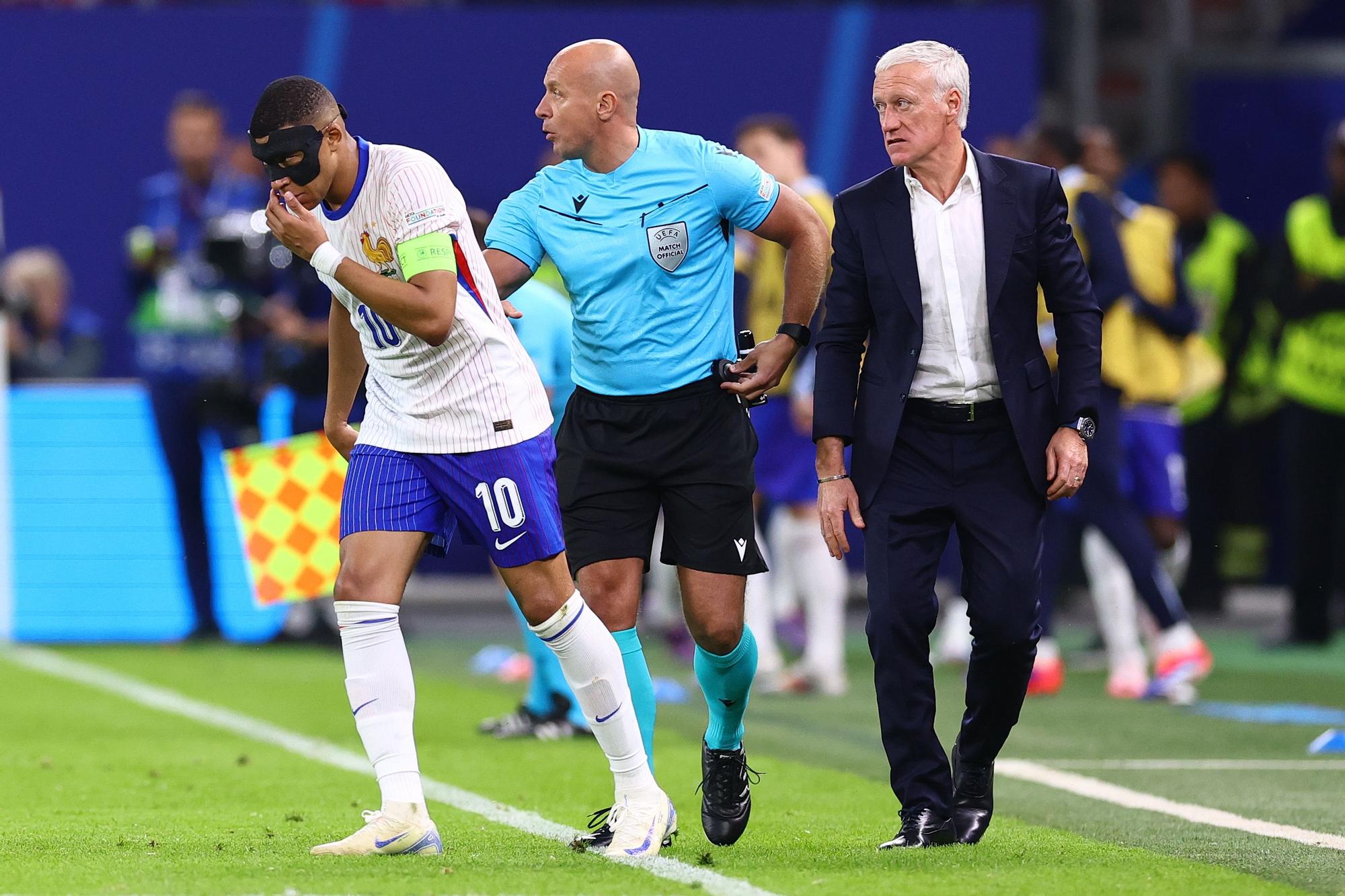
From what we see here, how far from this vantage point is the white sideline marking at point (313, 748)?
17.5 feet

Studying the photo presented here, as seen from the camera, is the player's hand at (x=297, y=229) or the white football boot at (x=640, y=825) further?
the white football boot at (x=640, y=825)

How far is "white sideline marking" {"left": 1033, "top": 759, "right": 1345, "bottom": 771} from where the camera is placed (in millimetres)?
7883

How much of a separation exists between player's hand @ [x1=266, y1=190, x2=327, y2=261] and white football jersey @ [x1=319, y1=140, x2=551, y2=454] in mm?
188

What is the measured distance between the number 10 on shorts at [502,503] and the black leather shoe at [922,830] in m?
1.28

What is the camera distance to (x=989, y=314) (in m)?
5.84

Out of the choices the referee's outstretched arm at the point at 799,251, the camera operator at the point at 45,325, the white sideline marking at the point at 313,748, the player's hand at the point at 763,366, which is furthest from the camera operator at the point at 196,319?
the player's hand at the point at 763,366

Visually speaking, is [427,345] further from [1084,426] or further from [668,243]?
[1084,426]

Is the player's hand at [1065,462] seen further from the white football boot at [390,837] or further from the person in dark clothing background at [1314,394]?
the person in dark clothing background at [1314,394]

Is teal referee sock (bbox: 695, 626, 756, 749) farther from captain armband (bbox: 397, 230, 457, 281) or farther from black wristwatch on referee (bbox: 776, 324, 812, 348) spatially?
captain armband (bbox: 397, 230, 457, 281)

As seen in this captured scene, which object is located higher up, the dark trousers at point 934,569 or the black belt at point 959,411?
the black belt at point 959,411

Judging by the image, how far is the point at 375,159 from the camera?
5570mm

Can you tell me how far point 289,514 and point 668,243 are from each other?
480 cm

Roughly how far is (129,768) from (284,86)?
305cm

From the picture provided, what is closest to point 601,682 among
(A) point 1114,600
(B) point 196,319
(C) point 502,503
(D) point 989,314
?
(C) point 502,503
